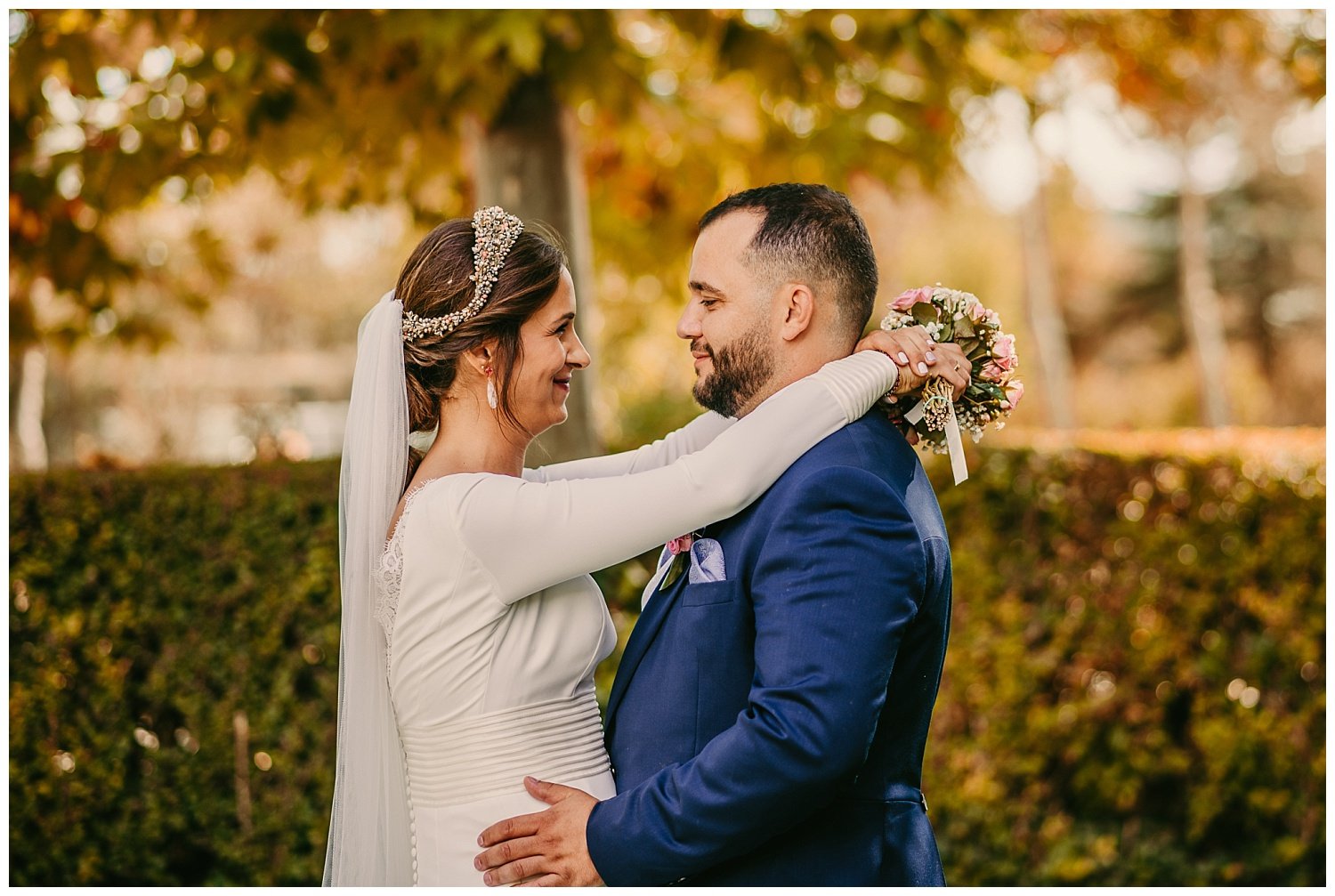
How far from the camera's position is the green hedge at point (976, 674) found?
5598 millimetres

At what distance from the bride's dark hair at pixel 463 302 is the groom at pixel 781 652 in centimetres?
41

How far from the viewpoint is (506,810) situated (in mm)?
2654

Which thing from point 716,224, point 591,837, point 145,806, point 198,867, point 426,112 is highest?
point 426,112

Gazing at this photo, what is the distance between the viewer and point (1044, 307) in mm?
21125

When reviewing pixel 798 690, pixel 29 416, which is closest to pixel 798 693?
pixel 798 690

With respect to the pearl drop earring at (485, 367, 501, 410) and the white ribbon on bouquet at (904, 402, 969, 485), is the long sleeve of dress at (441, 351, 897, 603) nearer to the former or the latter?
the white ribbon on bouquet at (904, 402, 969, 485)

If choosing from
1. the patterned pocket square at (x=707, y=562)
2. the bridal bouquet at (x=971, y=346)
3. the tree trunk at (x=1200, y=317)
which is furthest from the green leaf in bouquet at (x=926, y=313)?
the tree trunk at (x=1200, y=317)

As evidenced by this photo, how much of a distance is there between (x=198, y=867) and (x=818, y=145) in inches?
185

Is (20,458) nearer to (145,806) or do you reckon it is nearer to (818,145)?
(145,806)

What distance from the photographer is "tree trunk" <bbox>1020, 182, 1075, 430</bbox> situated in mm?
20703

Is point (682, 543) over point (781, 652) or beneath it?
over

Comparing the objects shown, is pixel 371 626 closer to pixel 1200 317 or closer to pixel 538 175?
pixel 538 175

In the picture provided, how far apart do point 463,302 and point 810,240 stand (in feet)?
2.83

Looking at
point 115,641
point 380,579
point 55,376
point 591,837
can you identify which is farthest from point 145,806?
point 55,376
